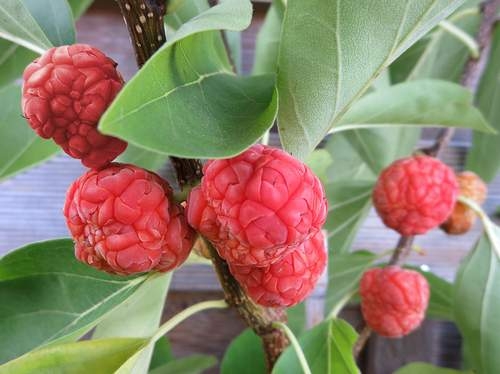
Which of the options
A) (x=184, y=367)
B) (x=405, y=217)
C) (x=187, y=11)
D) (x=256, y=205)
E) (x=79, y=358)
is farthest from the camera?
(x=184, y=367)

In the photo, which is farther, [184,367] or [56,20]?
[184,367]

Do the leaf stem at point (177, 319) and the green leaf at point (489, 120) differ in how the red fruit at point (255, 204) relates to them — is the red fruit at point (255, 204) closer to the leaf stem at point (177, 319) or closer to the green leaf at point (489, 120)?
the leaf stem at point (177, 319)

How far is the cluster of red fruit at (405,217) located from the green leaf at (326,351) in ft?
0.46

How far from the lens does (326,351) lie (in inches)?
21.7

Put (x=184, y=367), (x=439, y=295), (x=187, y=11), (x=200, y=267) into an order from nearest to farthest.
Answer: (x=187, y=11) < (x=184, y=367) < (x=439, y=295) < (x=200, y=267)

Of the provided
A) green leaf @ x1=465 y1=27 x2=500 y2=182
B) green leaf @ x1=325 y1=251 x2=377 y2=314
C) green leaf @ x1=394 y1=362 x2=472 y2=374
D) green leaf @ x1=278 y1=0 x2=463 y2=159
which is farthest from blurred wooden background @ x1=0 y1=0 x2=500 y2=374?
green leaf @ x1=278 y1=0 x2=463 y2=159

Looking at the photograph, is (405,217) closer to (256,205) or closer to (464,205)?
(464,205)

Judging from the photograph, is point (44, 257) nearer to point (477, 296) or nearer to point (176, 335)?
Answer: point (477, 296)

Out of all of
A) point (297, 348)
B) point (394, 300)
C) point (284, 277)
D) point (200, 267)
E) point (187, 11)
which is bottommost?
point (200, 267)

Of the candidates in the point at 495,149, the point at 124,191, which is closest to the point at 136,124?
the point at 124,191

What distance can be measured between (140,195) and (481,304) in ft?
1.40

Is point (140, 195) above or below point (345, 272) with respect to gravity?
above

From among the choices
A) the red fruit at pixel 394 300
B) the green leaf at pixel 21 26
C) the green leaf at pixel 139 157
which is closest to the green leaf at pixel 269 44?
the green leaf at pixel 139 157

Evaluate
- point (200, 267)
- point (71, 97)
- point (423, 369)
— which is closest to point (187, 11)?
point (71, 97)
